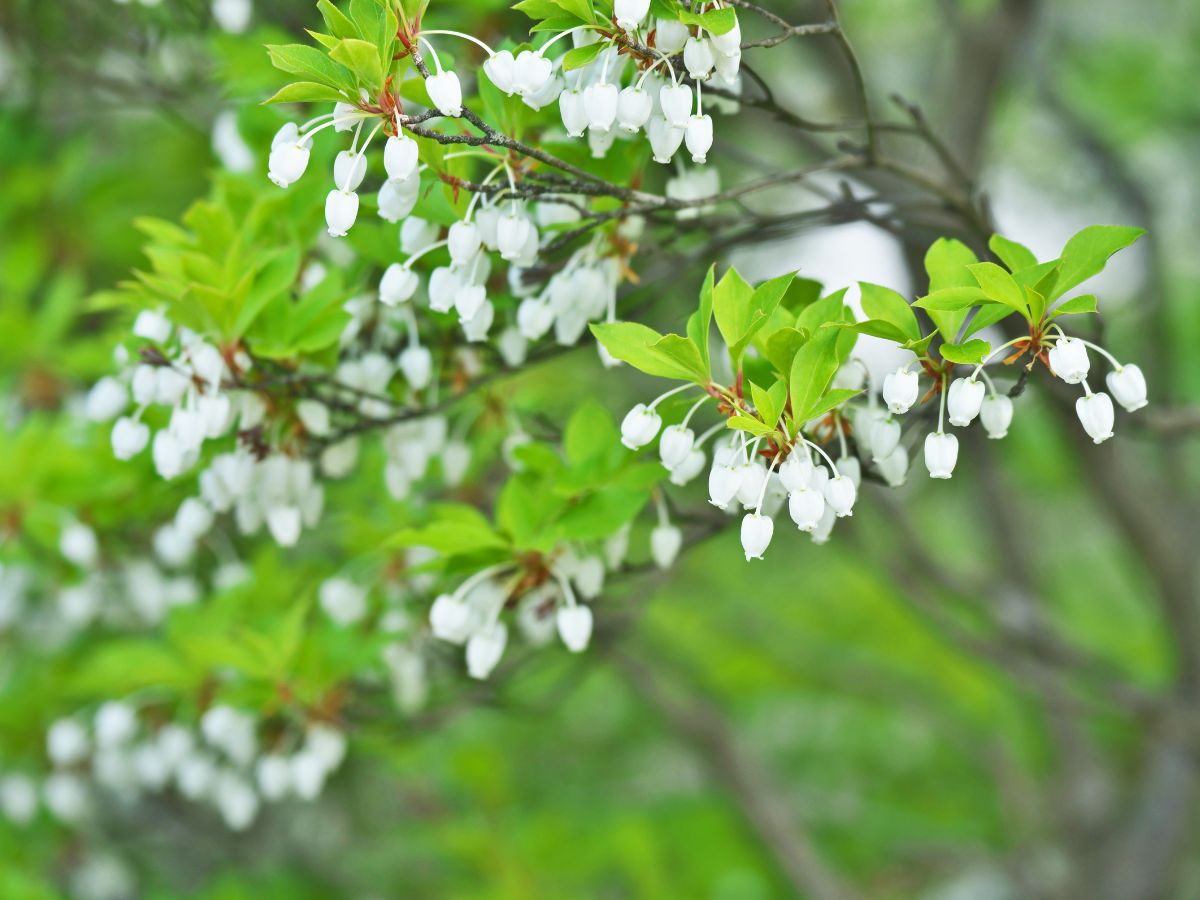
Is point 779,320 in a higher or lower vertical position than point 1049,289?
lower

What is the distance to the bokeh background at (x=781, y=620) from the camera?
3.61m

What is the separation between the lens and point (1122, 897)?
14.5 ft

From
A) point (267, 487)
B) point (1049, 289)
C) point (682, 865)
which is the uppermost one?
point (1049, 289)

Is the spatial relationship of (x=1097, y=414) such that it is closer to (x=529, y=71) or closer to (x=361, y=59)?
(x=529, y=71)

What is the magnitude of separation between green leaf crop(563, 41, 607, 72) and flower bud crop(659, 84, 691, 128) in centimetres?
11

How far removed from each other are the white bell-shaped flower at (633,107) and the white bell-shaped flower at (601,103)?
0.7 inches

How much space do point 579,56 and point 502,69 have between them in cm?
11

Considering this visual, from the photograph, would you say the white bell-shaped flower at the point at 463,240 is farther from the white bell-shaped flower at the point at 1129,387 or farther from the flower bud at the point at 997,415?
the white bell-shaped flower at the point at 1129,387

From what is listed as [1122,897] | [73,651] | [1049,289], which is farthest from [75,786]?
[1122,897]

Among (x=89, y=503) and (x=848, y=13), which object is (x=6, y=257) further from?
(x=848, y=13)

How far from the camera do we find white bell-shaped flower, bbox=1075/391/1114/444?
162cm

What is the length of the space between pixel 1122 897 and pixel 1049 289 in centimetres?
362

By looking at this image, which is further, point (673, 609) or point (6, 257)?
point (673, 609)

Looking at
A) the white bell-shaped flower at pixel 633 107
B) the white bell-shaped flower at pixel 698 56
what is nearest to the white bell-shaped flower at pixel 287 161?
the white bell-shaped flower at pixel 633 107
